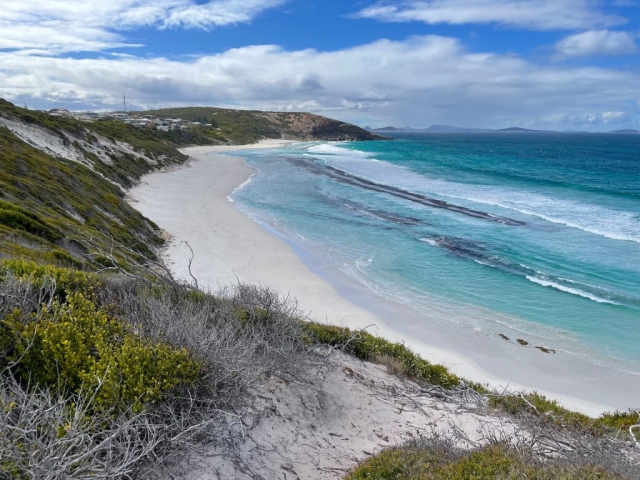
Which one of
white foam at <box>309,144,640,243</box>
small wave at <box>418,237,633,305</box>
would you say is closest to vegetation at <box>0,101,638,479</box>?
small wave at <box>418,237,633,305</box>

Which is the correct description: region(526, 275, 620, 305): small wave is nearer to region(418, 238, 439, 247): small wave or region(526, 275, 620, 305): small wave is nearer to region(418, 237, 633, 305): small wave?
region(418, 237, 633, 305): small wave

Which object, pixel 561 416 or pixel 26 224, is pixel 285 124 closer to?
pixel 26 224

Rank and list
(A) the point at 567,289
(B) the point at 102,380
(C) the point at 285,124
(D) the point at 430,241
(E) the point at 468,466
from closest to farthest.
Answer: (B) the point at 102,380, (E) the point at 468,466, (A) the point at 567,289, (D) the point at 430,241, (C) the point at 285,124

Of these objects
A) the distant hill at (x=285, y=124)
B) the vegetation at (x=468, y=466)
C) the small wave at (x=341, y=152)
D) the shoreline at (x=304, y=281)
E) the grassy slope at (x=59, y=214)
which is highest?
the distant hill at (x=285, y=124)

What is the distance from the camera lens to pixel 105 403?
4.21 meters

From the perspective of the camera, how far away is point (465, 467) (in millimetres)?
4652

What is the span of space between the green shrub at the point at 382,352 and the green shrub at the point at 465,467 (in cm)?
344

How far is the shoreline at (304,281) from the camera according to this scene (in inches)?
456

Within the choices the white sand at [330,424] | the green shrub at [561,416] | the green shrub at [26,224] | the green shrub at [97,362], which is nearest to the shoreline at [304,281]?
the green shrub at [561,416]

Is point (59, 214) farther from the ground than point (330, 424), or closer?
farther from the ground

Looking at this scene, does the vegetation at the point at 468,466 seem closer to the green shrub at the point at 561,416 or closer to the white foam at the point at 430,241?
the green shrub at the point at 561,416

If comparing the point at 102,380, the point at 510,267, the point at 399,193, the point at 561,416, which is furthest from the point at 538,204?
the point at 102,380

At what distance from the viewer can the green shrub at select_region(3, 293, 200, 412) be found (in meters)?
4.31

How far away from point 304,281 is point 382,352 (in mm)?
8512
